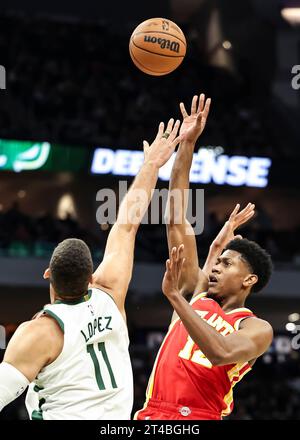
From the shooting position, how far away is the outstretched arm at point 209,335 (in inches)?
175

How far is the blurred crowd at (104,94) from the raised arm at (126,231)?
1321cm

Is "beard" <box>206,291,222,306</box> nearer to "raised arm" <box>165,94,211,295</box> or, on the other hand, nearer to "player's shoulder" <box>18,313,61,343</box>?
"raised arm" <box>165,94,211,295</box>

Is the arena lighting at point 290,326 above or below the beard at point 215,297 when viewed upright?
below

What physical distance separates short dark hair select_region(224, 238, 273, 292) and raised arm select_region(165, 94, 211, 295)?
10.6 inches

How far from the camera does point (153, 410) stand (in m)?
5.23

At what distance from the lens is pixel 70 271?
4059mm

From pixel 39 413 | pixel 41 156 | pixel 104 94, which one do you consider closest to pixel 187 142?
pixel 39 413

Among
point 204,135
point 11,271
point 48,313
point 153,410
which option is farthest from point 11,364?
point 204,135

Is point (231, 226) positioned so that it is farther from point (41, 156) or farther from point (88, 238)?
point (41, 156)

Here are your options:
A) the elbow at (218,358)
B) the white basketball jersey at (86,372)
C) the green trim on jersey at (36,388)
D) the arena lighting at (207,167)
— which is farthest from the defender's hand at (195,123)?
the arena lighting at (207,167)

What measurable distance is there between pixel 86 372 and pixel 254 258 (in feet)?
6.38

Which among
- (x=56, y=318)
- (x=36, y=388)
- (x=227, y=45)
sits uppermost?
(x=227, y=45)

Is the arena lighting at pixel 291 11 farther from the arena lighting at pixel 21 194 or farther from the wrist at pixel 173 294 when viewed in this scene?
the wrist at pixel 173 294
